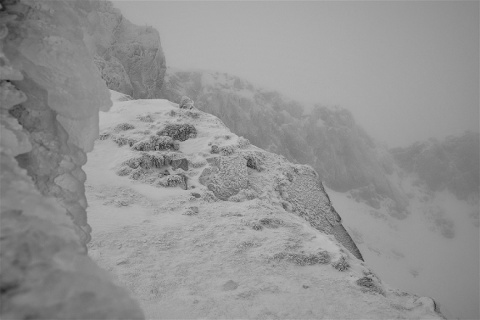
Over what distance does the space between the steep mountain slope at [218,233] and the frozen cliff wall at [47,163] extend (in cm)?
425

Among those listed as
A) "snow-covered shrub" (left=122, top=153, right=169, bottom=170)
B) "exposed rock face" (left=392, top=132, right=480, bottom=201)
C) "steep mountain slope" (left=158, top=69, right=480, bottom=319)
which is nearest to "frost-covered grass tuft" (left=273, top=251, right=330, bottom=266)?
"snow-covered shrub" (left=122, top=153, right=169, bottom=170)

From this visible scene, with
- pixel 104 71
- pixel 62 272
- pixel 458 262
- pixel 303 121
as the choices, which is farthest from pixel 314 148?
pixel 62 272

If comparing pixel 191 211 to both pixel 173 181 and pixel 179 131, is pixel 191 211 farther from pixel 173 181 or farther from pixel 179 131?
pixel 179 131

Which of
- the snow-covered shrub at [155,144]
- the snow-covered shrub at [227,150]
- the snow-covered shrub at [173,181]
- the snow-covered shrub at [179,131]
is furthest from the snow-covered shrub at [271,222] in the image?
the snow-covered shrub at [179,131]

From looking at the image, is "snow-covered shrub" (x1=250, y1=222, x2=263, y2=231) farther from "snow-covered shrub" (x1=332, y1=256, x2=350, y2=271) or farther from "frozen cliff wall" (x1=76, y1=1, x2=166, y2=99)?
"frozen cliff wall" (x1=76, y1=1, x2=166, y2=99)

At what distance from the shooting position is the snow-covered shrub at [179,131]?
19.3 m

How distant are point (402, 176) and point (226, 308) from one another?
73.0m

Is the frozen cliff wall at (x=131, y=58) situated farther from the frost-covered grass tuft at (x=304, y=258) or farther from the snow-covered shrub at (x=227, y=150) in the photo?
the frost-covered grass tuft at (x=304, y=258)

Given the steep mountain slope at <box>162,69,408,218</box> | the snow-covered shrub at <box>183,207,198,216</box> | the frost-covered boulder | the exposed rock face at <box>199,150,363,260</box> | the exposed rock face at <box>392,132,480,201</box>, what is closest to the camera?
the snow-covered shrub at <box>183,207,198,216</box>

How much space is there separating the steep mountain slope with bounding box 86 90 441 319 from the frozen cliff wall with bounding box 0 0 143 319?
425 centimetres

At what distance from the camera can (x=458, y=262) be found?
46.6 meters

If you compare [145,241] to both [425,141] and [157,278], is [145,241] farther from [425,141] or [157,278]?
[425,141]

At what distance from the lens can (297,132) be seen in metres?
60.6

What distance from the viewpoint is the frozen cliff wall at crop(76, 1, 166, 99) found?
129 ft
